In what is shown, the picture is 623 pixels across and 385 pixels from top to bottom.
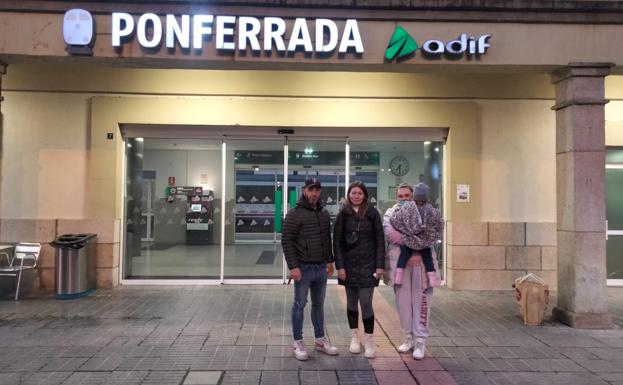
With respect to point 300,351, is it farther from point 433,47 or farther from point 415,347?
point 433,47

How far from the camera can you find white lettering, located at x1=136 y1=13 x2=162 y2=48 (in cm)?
674

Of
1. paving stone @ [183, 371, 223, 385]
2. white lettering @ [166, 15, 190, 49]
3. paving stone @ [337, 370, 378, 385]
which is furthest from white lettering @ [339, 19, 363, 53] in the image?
paving stone @ [183, 371, 223, 385]

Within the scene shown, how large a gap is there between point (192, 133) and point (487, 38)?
17.7 feet

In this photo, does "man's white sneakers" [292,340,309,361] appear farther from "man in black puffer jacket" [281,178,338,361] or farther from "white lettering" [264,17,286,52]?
"white lettering" [264,17,286,52]

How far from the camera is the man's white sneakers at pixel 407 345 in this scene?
5379 mm

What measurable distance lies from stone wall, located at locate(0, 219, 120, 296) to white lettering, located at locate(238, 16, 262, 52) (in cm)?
416

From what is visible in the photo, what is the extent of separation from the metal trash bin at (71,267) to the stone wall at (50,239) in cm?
49

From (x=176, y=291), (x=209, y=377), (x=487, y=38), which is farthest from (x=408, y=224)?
(x=176, y=291)

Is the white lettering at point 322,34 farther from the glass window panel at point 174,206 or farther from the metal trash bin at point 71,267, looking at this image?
the metal trash bin at point 71,267

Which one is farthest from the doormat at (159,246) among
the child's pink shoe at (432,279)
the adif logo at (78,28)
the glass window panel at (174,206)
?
the child's pink shoe at (432,279)

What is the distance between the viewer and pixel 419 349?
17.1 ft

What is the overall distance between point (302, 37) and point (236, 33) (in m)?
0.92

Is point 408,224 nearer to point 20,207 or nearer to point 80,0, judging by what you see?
point 80,0

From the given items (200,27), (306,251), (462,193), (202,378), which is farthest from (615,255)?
(200,27)
